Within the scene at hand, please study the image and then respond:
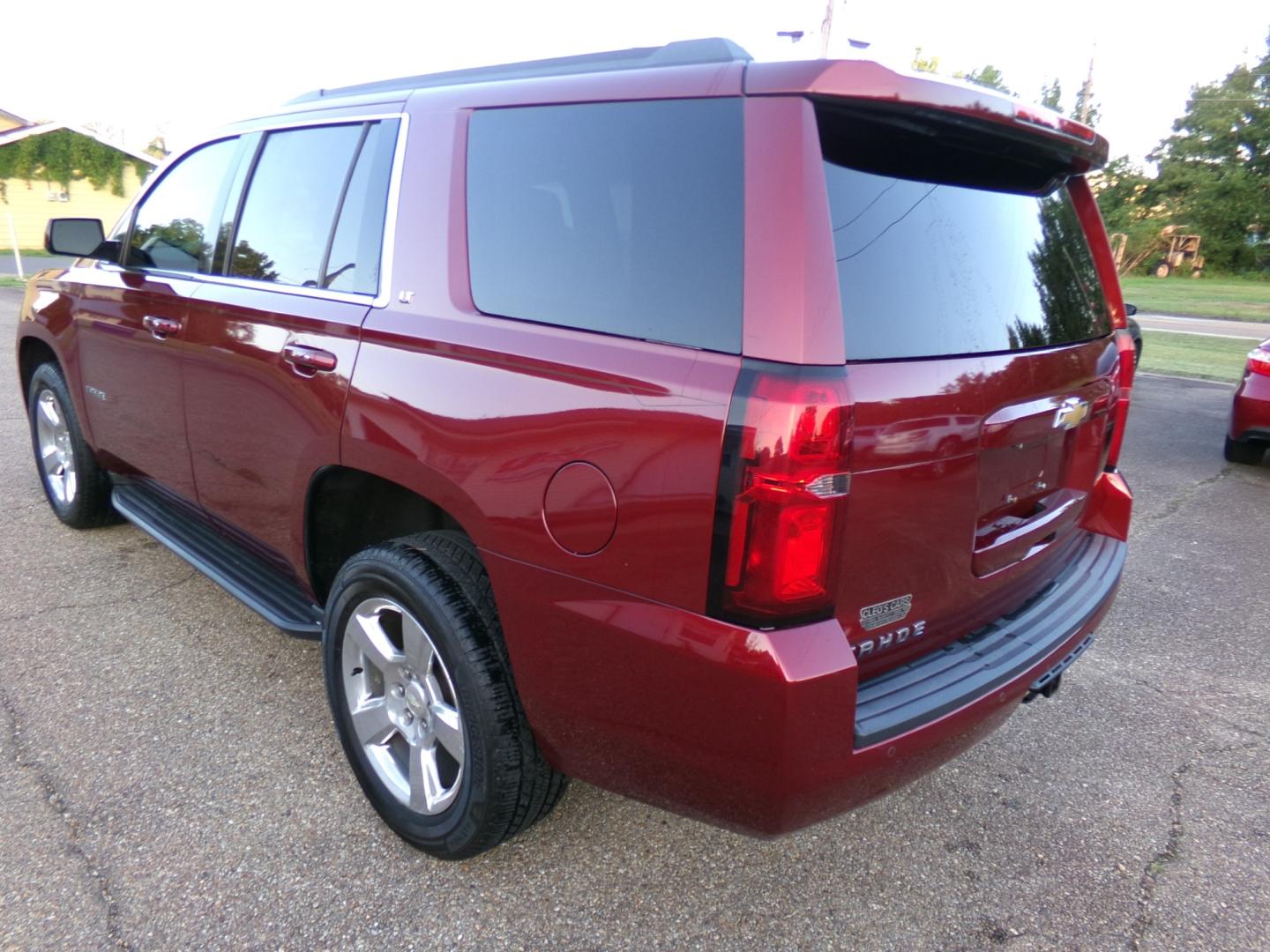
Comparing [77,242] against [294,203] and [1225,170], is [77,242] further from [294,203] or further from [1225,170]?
[1225,170]

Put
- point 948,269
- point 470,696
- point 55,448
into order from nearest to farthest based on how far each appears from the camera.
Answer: point 948,269, point 470,696, point 55,448

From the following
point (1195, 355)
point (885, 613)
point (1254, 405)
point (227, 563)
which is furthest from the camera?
point (1195, 355)

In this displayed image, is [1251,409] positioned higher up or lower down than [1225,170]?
lower down

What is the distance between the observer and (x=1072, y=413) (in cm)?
231

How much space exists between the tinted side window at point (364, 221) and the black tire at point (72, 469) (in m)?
2.32

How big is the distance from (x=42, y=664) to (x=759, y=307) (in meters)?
3.01

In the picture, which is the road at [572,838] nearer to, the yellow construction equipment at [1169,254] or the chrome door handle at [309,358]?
the chrome door handle at [309,358]

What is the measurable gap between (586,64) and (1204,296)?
33.5m

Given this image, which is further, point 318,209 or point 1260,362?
point 1260,362

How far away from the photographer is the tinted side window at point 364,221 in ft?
8.16

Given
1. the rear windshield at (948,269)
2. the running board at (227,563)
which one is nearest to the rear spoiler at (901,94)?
the rear windshield at (948,269)

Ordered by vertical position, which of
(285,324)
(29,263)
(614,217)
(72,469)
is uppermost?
(614,217)

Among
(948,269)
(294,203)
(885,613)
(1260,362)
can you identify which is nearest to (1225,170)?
(1260,362)

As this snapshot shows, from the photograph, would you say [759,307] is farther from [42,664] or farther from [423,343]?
[42,664]
